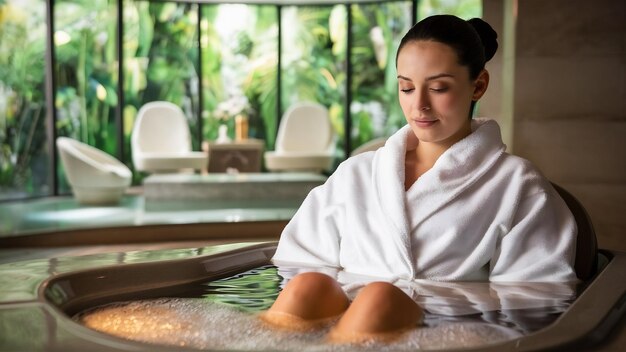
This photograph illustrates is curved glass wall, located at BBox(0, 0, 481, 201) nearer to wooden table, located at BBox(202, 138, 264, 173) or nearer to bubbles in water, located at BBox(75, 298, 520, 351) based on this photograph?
wooden table, located at BBox(202, 138, 264, 173)

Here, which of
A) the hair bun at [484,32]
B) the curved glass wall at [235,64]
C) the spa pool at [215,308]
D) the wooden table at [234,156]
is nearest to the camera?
the spa pool at [215,308]

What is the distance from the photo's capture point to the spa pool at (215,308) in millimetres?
1019

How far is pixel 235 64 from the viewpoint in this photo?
9234mm

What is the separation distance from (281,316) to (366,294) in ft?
0.56

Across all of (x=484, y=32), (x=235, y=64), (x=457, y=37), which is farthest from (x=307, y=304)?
(x=235, y=64)

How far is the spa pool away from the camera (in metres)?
1.02


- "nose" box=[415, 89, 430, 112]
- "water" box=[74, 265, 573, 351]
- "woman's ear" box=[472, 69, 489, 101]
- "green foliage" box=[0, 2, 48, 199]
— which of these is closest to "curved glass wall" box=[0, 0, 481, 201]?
"green foliage" box=[0, 2, 48, 199]

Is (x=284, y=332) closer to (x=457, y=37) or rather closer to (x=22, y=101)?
(x=457, y=37)

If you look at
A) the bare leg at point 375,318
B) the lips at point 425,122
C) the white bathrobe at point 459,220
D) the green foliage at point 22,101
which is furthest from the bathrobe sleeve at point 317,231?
the green foliage at point 22,101

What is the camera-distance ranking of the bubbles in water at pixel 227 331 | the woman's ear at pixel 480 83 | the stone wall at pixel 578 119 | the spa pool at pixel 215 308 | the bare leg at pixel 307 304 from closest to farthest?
1. the spa pool at pixel 215 308
2. the bubbles in water at pixel 227 331
3. the bare leg at pixel 307 304
4. the woman's ear at pixel 480 83
5. the stone wall at pixel 578 119

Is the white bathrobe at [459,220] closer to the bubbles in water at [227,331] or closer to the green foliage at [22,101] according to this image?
the bubbles in water at [227,331]

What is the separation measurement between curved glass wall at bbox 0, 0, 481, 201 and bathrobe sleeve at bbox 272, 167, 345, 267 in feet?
21.5

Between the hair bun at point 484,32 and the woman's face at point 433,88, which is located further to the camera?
the hair bun at point 484,32

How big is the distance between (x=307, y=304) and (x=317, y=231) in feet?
1.53
